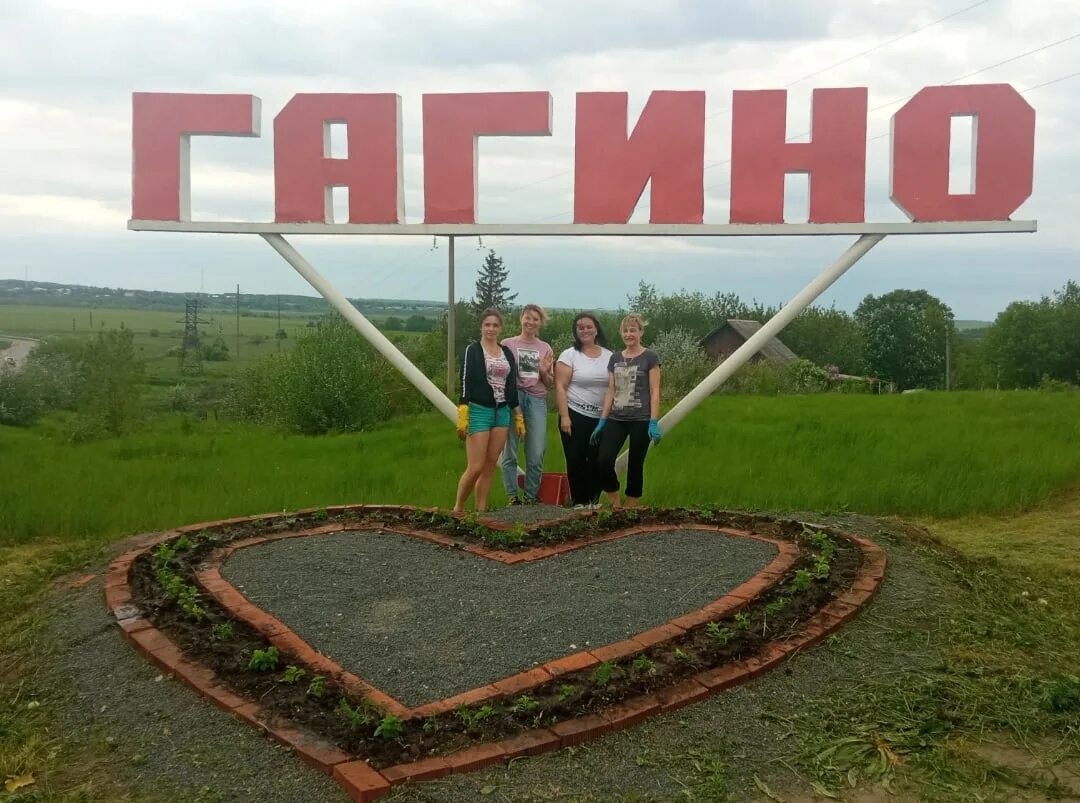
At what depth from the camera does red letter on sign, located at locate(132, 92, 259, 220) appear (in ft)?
21.0

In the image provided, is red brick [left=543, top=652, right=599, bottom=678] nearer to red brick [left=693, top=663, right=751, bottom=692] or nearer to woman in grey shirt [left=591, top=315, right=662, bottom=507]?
red brick [left=693, top=663, right=751, bottom=692]

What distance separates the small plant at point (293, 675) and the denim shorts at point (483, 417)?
2.63m

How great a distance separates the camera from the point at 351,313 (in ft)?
22.3

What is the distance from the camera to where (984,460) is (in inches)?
336

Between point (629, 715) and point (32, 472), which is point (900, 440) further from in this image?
point (32, 472)

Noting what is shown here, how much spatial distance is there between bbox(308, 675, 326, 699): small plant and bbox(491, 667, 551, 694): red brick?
631 millimetres

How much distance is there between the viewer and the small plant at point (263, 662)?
344cm

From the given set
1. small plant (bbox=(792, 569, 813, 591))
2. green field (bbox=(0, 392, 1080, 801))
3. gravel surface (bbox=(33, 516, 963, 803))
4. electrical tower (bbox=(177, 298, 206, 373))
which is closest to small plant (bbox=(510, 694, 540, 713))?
gravel surface (bbox=(33, 516, 963, 803))

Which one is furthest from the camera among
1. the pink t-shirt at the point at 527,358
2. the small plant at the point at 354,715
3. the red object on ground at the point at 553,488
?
the red object on ground at the point at 553,488

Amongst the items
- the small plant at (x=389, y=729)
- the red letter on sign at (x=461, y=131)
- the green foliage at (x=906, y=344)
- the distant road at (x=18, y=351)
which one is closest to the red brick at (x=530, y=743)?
the small plant at (x=389, y=729)

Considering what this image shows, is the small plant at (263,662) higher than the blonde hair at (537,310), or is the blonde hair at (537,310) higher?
the blonde hair at (537,310)

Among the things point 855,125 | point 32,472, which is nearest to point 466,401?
point 855,125

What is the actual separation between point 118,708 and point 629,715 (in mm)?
1914

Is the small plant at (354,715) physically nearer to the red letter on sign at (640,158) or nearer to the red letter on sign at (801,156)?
the red letter on sign at (640,158)
